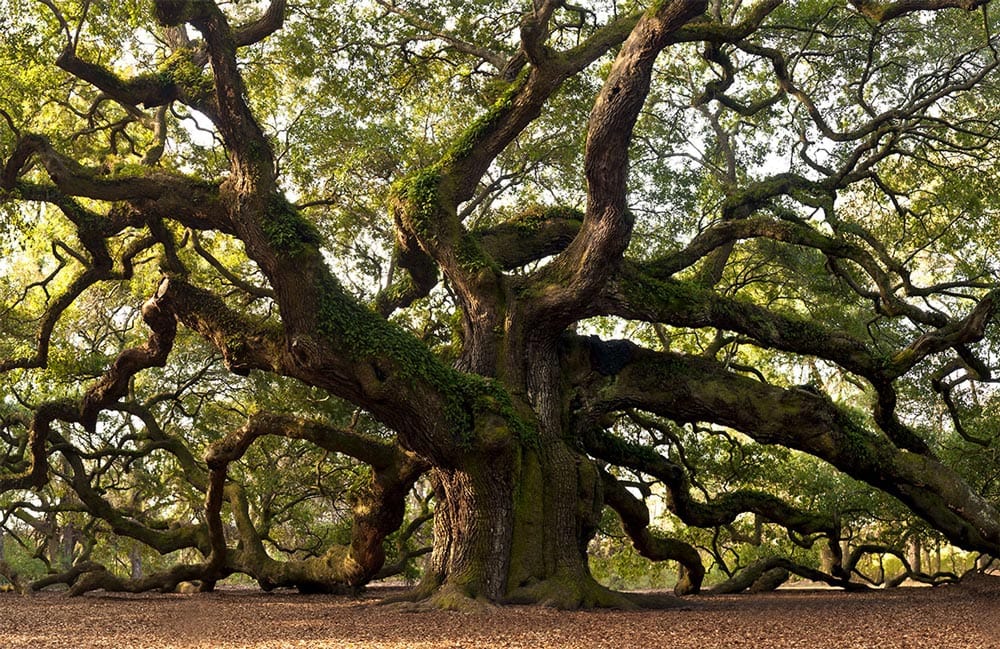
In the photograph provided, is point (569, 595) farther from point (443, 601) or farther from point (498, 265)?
point (498, 265)

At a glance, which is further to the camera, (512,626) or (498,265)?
(498,265)

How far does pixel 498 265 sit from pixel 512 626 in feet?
15.8

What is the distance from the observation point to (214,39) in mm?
9234

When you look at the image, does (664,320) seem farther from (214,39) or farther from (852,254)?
(214,39)

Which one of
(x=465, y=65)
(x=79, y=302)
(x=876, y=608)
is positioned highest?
(x=465, y=65)

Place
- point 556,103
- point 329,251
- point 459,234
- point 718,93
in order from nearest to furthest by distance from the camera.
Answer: point 459,234 → point 718,93 → point 556,103 → point 329,251

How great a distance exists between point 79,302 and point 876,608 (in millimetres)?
14784

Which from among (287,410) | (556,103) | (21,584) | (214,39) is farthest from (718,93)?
(21,584)

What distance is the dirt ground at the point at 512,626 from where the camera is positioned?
6.04 meters

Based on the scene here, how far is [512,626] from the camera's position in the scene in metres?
7.07

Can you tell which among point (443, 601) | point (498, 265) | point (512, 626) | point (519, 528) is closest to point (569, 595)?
point (519, 528)

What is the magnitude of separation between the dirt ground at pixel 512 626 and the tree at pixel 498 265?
3.35 ft

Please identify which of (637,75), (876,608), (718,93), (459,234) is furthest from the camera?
(718,93)

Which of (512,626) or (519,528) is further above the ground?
(519,528)
